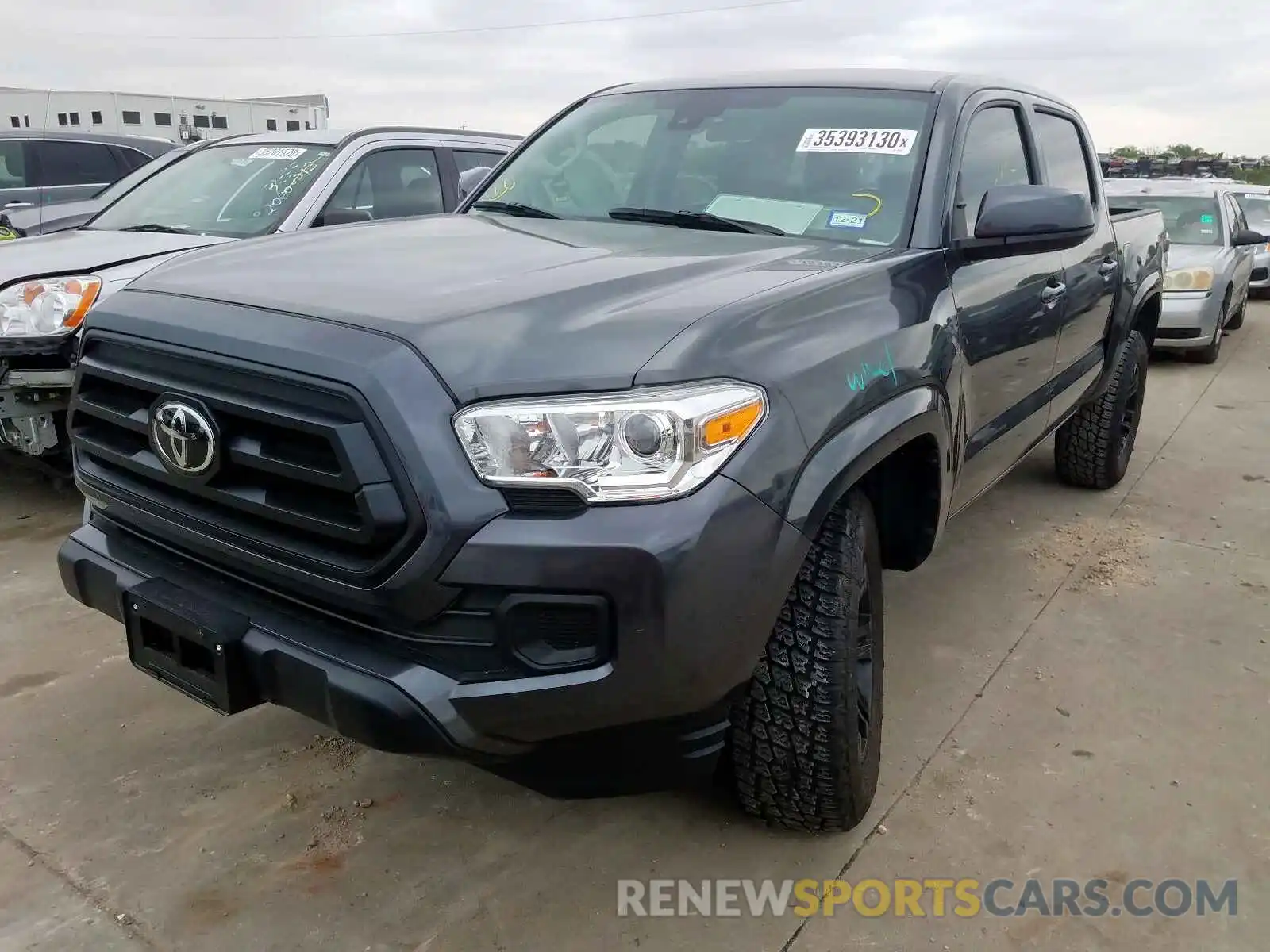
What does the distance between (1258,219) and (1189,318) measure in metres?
6.36

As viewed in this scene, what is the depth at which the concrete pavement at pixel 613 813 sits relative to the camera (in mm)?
2082

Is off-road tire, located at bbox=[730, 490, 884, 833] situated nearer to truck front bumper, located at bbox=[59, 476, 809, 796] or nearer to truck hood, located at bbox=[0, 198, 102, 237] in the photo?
truck front bumper, located at bbox=[59, 476, 809, 796]

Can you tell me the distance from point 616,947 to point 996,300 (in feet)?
6.41

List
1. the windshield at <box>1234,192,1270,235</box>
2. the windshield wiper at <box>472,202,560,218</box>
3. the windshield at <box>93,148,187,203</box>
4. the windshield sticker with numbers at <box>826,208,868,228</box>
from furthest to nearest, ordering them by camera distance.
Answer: the windshield at <box>1234,192,1270,235</box> → the windshield at <box>93,148,187,203</box> → the windshield wiper at <box>472,202,560,218</box> → the windshield sticker with numbers at <box>826,208,868,228</box>

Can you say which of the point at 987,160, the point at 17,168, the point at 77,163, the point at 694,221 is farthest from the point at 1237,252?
the point at 17,168

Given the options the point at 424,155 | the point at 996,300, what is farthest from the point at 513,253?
the point at 424,155

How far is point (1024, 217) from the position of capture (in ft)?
8.34

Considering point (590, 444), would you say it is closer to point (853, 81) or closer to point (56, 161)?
point (853, 81)

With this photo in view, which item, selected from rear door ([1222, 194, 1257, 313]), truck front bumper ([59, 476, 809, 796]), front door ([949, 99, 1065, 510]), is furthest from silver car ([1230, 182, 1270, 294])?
truck front bumper ([59, 476, 809, 796])

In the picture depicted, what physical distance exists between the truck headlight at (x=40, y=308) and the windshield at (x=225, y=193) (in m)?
0.86

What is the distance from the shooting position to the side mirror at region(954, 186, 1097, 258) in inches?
100

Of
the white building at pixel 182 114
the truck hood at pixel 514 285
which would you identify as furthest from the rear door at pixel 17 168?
the white building at pixel 182 114

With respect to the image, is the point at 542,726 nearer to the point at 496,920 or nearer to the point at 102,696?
the point at 496,920

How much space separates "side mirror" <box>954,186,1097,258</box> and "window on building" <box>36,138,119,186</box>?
25.5 feet
